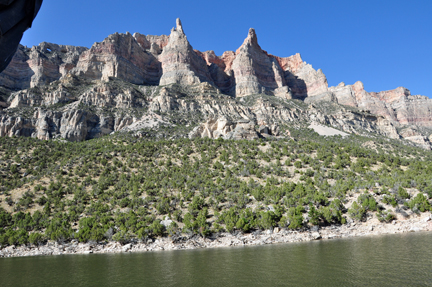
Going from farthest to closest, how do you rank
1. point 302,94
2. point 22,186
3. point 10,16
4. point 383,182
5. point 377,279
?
point 302,94, point 22,186, point 383,182, point 377,279, point 10,16

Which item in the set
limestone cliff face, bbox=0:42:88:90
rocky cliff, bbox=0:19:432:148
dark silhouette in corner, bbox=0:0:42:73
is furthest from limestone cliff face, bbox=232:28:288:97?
dark silhouette in corner, bbox=0:0:42:73

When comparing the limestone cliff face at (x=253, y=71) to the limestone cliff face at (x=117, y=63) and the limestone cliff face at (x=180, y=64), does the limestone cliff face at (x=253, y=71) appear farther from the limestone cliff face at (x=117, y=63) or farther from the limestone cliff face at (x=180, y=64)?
the limestone cliff face at (x=117, y=63)

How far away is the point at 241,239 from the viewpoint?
3125 centimetres

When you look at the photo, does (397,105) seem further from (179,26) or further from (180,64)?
(179,26)

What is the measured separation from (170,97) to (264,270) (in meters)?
90.3

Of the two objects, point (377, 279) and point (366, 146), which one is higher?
point (366, 146)

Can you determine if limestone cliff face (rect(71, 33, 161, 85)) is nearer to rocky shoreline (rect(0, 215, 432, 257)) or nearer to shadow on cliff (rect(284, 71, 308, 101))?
shadow on cliff (rect(284, 71, 308, 101))

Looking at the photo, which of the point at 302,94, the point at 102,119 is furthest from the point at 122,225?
the point at 302,94

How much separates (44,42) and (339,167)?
Answer: 16504 cm

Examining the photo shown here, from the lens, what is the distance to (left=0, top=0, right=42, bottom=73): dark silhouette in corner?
762 centimetres

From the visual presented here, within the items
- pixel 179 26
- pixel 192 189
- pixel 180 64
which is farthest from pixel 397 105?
pixel 192 189

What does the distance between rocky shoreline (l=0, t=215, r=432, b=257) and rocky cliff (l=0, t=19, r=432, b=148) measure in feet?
132

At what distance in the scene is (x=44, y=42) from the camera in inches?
5699

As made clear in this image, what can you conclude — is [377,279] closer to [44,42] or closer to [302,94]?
[302,94]
